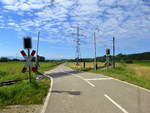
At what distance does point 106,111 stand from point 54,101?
257 centimetres

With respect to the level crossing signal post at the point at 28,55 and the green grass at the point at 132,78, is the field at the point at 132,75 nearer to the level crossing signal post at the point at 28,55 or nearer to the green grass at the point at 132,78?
the green grass at the point at 132,78

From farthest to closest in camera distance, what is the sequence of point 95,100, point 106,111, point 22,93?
point 22,93 < point 95,100 < point 106,111

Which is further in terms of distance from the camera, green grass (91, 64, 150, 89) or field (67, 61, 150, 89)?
field (67, 61, 150, 89)

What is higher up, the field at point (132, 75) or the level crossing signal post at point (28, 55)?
the level crossing signal post at point (28, 55)

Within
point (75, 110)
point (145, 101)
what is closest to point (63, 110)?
point (75, 110)

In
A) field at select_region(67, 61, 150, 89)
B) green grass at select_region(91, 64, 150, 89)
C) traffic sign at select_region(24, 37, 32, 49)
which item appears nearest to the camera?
traffic sign at select_region(24, 37, 32, 49)

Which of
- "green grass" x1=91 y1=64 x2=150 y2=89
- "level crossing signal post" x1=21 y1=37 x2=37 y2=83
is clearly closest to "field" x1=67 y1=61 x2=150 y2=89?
"green grass" x1=91 y1=64 x2=150 y2=89

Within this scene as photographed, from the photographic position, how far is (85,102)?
335 inches

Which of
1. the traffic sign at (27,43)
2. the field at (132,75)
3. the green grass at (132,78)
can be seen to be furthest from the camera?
the field at (132,75)

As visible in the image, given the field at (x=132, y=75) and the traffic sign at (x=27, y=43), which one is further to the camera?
the field at (x=132, y=75)

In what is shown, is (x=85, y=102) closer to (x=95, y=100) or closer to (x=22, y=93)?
(x=95, y=100)

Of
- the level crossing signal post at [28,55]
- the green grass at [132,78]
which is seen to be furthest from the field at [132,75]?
the level crossing signal post at [28,55]

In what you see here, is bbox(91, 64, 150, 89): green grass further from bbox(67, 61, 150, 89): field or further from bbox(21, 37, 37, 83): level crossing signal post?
bbox(21, 37, 37, 83): level crossing signal post

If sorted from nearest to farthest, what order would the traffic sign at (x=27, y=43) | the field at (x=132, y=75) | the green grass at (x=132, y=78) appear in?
1. the traffic sign at (x=27, y=43)
2. the green grass at (x=132, y=78)
3. the field at (x=132, y=75)
